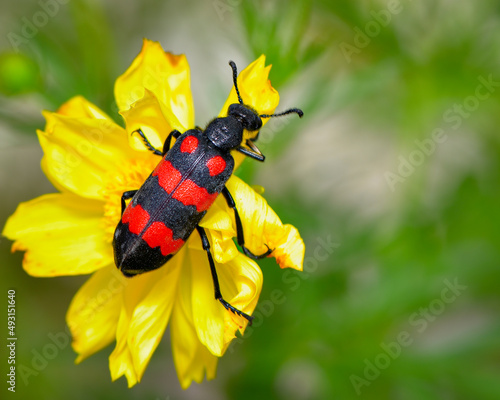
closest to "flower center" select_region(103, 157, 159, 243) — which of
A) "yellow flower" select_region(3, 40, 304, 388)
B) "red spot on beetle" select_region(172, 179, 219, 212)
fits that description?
"yellow flower" select_region(3, 40, 304, 388)

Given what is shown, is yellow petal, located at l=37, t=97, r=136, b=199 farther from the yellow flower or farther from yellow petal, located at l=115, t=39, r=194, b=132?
yellow petal, located at l=115, t=39, r=194, b=132

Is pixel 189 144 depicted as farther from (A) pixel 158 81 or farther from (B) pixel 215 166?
(A) pixel 158 81

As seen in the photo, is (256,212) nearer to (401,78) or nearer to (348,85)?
(348,85)

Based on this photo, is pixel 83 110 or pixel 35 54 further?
pixel 35 54

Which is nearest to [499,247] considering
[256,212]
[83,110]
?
[256,212]

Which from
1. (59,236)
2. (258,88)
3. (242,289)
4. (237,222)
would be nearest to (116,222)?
(59,236)

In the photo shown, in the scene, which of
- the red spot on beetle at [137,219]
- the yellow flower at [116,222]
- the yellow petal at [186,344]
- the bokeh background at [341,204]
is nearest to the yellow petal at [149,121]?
the yellow flower at [116,222]

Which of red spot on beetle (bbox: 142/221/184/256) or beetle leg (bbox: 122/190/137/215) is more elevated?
red spot on beetle (bbox: 142/221/184/256)
